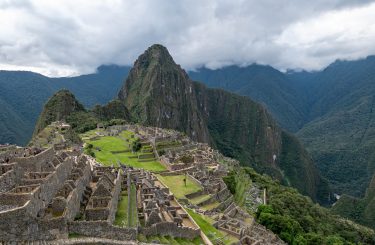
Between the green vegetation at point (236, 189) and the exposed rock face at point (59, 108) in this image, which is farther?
the exposed rock face at point (59, 108)

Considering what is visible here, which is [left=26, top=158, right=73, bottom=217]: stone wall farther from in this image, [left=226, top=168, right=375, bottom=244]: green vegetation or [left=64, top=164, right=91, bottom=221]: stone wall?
[left=226, top=168, right=375, bottom=244]: green vegetation

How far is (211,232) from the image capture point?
3744cm

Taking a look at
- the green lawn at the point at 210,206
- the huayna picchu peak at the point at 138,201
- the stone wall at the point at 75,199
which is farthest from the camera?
the green lawn at the point at 210,206

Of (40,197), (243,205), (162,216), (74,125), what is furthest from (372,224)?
(40,197)

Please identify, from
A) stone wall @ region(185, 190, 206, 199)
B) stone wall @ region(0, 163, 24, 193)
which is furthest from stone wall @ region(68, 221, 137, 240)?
stone wall @ region(185, 190, 206, 199)

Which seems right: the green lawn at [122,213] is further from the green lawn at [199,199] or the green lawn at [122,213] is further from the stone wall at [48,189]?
the green lawn at [199,199]

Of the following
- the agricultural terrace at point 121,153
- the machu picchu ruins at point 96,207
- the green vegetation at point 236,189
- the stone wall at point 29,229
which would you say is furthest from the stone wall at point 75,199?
the green vegetation at point 236,189

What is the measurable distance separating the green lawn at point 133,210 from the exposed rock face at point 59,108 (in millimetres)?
94462

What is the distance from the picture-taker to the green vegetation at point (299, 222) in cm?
5081

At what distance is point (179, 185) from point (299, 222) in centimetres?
2308

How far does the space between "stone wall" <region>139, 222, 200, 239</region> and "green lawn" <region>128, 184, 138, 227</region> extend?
92 centimetres

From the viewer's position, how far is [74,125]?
117312mm

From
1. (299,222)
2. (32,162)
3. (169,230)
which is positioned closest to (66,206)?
(32,162)

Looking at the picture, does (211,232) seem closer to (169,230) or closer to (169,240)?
(169,230)
